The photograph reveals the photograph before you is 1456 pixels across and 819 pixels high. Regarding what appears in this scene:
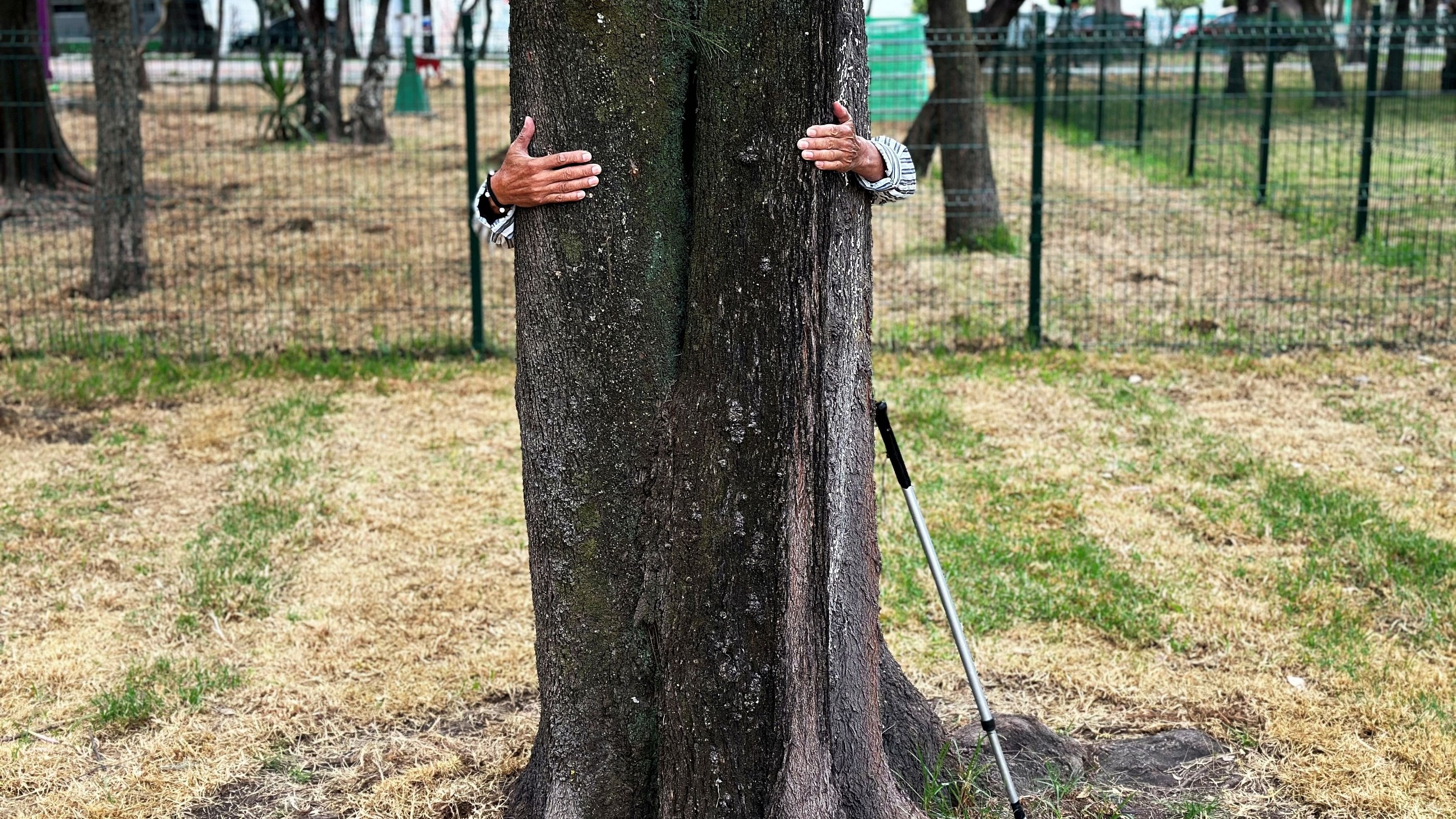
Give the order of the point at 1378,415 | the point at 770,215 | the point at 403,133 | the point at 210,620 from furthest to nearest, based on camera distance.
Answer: the point at 403,133, the point at 1378,415, the point at 210,620, the point at 770,215

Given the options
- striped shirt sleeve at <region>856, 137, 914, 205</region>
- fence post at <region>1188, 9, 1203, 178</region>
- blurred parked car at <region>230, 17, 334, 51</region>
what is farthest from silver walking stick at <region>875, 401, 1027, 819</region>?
blurred parked car at <region>230, 17, 334, 51</region>

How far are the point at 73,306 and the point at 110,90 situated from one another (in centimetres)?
150

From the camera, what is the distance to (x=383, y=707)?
14.7 feet

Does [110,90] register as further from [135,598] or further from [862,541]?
[862,541]

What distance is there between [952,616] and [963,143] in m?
8.39

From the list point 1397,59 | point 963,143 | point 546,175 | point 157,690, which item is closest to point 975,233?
point 963,143

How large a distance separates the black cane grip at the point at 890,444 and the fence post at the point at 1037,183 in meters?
5.33

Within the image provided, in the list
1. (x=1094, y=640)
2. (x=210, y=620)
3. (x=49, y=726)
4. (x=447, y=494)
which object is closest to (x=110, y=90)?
(x=447, y=494)

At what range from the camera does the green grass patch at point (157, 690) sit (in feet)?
14.4

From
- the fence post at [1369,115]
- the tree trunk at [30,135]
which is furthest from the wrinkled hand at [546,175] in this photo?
the tree trunk at [30,135]

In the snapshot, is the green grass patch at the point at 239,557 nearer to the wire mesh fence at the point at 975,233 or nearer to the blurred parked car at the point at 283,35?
the wire mesh fence at the point at 975,233

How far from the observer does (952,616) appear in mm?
3713

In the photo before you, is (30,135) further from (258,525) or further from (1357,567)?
(1357,567)

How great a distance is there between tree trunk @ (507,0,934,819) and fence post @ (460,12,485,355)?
550cm
